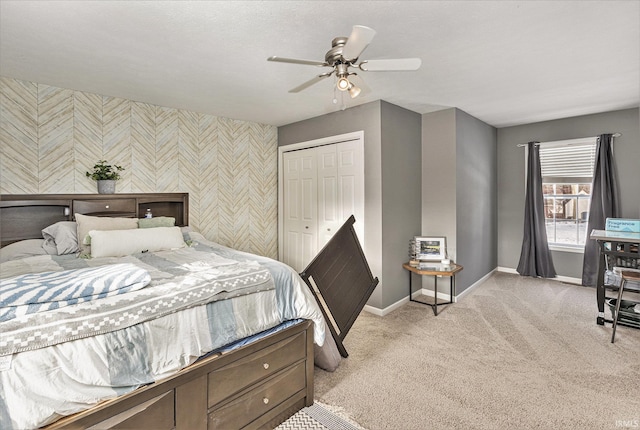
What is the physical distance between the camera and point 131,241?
2.76 metres

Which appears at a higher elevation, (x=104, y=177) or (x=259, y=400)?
(x=104, y=177)

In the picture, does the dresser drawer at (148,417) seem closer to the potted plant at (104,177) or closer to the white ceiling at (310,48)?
the white ceiling at (310,48)

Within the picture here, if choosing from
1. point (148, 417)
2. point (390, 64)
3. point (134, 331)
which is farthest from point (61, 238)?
point (390, 64)

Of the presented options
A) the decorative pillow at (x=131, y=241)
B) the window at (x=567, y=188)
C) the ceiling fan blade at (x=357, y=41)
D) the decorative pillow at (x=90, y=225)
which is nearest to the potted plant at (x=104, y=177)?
the decorative pillow at (x=90, y=225)

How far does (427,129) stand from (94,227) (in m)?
3.90

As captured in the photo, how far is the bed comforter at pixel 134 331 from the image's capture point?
1.20 meters

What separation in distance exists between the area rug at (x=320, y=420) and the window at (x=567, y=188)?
181 inches

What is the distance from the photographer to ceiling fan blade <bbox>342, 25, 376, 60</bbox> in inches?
62.2

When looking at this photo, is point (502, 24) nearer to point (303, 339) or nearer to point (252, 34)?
point (252, 34)

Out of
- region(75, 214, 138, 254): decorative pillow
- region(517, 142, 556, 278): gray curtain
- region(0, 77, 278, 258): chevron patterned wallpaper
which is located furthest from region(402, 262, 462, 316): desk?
region(75, 214, 138, 254): decorative pillow

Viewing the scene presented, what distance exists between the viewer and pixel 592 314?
3.61m

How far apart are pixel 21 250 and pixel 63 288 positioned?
194cm

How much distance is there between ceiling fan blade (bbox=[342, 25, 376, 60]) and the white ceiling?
280mm

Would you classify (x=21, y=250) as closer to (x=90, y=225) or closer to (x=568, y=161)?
(x=90, y=225)
